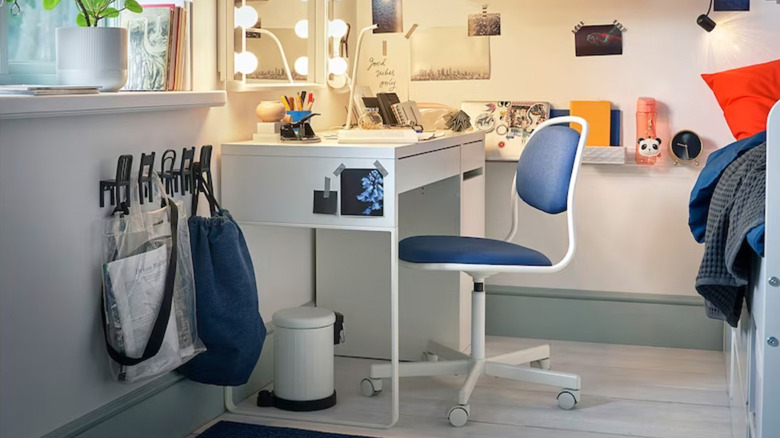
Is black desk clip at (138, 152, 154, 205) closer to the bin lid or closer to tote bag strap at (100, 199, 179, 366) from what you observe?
tote bag strap at (100, 199, 179, 366)

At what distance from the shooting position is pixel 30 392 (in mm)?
2168

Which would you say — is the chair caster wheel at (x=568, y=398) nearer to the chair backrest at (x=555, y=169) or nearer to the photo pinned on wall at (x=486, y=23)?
the chair backrest at (x=555, y=169)

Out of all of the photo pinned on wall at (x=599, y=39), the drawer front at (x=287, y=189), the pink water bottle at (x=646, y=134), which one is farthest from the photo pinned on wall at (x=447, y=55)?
the drawer front at (x=287, y=189)

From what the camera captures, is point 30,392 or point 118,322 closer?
point 30,392

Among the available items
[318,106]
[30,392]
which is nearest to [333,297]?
[318,106]

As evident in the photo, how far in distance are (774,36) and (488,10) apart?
1.04 metres

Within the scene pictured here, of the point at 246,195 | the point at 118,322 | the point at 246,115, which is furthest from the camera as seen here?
the point at 246,115

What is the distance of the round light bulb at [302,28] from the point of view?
3.42m

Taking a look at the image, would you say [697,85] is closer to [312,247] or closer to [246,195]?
[312,247]

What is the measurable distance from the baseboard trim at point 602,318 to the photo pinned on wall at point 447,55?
857mm

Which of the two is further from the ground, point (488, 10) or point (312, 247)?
point (488, 10)

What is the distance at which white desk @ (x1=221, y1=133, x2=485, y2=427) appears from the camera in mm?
2811

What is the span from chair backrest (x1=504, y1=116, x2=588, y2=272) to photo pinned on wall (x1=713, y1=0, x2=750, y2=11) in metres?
0.86

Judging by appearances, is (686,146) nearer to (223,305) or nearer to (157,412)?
(223,305)
